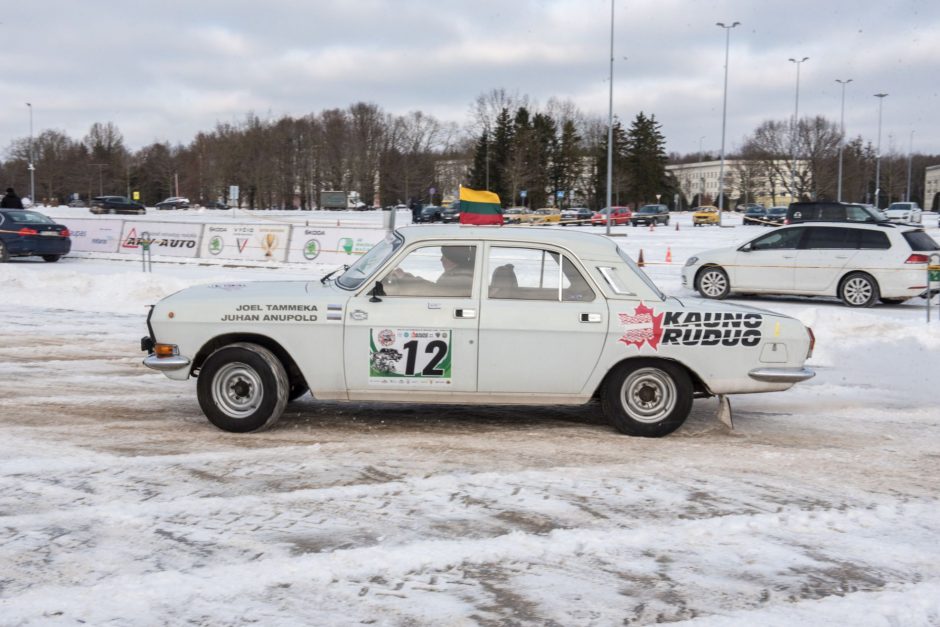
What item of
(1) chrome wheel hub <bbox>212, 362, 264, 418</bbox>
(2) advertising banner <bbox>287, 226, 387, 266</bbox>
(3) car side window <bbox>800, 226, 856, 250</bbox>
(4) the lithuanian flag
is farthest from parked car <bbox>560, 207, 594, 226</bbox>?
(1) chrome wheel hub <bbox>212, 362, 264, 418</bbox>

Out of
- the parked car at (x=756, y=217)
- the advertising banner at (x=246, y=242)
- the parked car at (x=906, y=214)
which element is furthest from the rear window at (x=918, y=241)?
the parked car at (x=756, y=217)

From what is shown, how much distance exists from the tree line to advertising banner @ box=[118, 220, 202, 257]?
70.0 m

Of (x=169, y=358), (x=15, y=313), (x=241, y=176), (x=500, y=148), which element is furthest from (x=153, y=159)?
(x=169, y=358)

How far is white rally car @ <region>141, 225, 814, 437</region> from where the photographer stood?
259 inches

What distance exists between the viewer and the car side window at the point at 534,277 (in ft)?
22.0

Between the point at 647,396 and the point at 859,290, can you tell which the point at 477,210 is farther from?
the point at 859,290

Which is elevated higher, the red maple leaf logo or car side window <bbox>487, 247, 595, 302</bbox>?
car side window <bbox>487, 247, 595, 302</bbox>

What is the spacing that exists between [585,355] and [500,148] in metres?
94.9

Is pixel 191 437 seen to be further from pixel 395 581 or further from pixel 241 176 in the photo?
pixel 241 176

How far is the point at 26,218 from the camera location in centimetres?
2386

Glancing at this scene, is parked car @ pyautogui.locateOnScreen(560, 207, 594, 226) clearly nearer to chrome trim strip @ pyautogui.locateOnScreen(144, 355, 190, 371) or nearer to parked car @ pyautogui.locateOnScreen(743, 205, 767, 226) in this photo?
parked car @ pyautogui.locateOnScreen(743, 205, 767, 226)

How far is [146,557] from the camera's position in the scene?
4.38m

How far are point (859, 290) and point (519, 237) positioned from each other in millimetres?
11946

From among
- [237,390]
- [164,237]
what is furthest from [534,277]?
[164,237]
